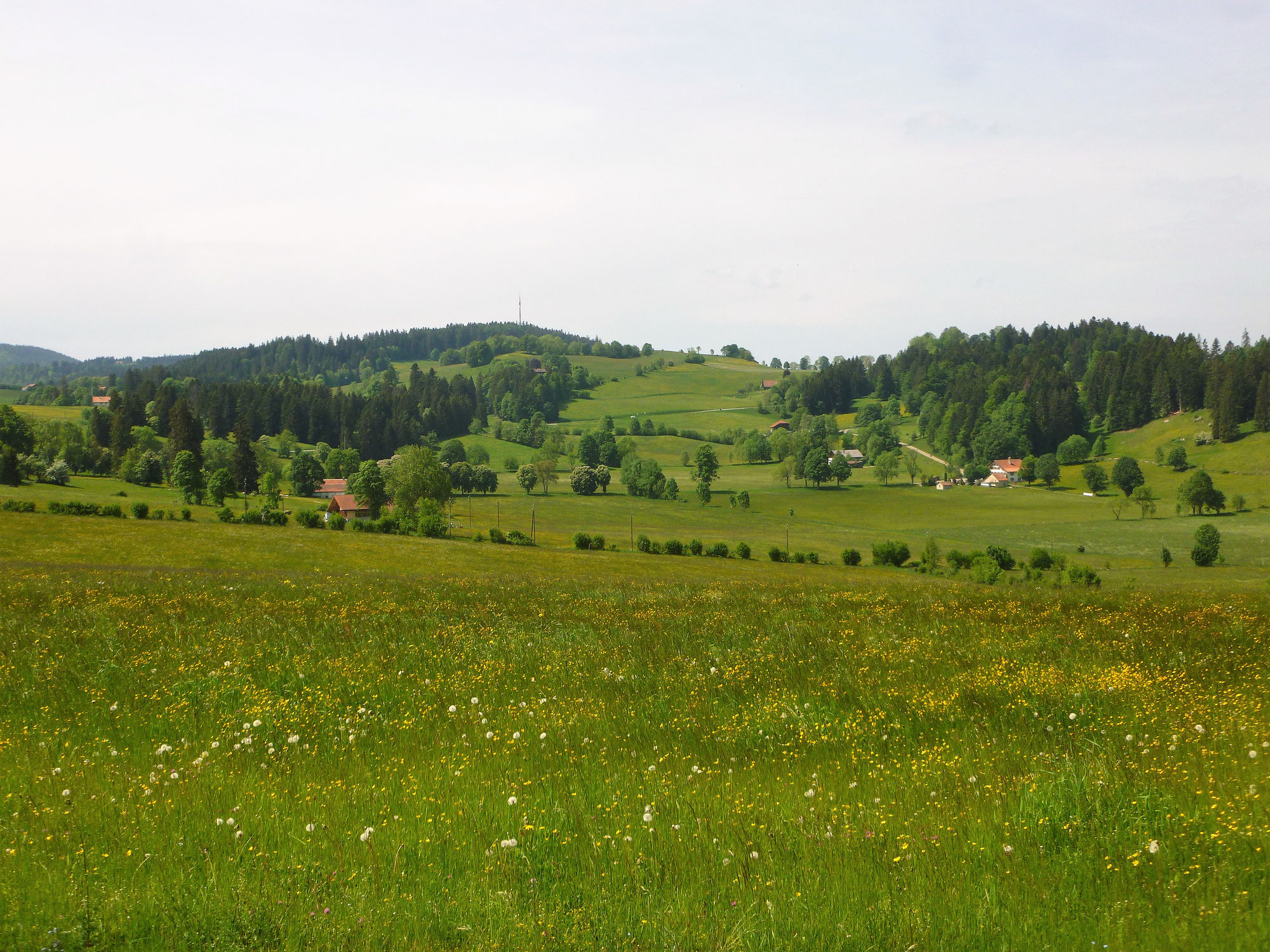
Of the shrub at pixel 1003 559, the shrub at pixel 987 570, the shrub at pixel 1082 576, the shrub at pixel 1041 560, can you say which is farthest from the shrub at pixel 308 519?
the shrub at pixel 1041 560

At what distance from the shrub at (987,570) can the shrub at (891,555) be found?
2035cm

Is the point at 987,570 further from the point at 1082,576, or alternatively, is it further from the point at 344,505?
the point at 344,505

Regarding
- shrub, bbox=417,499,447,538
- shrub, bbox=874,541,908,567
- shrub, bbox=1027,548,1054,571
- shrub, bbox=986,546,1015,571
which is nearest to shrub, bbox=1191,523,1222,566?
shrub, bbox=1027,548,1054,571

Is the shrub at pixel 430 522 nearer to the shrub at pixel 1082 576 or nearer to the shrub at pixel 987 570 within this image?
the shrub at pixel 987 570

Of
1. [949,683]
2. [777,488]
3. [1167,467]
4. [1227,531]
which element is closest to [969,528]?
[1227,531]

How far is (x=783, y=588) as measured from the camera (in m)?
23.1

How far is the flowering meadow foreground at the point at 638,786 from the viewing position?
4711 millimetres

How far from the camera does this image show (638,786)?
6918 millimetres

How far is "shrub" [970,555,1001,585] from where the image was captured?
6556 centimetres

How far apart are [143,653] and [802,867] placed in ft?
33.8

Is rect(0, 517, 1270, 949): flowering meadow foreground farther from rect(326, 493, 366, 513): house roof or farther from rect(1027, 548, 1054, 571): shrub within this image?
rect(326, 493, 366, 513): house roof

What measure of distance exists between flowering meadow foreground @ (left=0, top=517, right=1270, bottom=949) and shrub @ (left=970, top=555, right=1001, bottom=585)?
5614cm

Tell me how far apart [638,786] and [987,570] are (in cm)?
6719

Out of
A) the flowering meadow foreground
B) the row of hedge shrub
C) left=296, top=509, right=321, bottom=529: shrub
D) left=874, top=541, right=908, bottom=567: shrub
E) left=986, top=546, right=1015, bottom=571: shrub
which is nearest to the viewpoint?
the flowering meadow foreground
